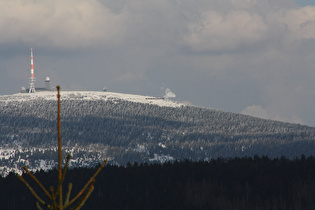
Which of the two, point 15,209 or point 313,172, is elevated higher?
point 313,172

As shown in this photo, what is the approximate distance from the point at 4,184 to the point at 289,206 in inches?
3330

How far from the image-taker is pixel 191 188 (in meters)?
180

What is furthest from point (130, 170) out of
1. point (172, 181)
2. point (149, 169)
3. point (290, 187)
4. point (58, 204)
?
point (58, 204)

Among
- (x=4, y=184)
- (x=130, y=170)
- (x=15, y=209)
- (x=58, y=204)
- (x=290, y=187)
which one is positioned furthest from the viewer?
(x=130, y=170)

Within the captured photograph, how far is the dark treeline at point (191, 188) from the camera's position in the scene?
163250 millimetres

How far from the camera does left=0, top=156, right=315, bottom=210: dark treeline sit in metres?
163

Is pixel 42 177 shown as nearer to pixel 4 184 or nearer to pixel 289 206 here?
pixel 4 184

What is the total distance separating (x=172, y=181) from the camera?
605 ft

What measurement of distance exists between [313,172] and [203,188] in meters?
32.6

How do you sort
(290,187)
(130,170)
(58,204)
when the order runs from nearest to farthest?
1. (58,204)
2. (290,187)
3. (130,170)

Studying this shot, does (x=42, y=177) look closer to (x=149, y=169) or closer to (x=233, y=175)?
(x=149, y=169)

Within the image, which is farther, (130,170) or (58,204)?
(130,170)

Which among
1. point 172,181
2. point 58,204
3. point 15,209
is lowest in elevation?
point 58,204

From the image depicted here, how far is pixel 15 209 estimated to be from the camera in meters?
150
